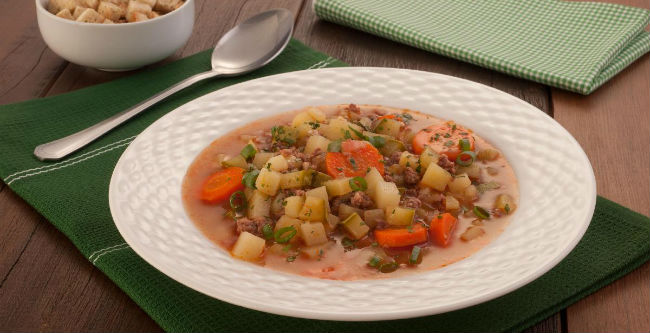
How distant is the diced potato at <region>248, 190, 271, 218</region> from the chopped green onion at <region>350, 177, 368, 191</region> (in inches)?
11.4

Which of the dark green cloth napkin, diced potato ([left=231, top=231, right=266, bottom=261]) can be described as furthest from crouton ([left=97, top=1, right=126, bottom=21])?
diced potato ([left=231, top=231, right=266, bottom=261])

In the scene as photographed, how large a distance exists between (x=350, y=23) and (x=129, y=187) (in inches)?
80.3

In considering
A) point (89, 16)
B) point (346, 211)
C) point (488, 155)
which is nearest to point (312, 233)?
point (346, 211)

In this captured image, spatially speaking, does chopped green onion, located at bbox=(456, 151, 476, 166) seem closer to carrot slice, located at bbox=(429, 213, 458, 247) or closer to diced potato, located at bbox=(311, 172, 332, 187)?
carrot slice, located at bbox=(429, 213, 458, 247)

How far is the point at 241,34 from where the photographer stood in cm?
383

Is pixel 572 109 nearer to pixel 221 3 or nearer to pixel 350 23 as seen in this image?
pixel 350 23

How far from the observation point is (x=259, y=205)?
2.46m

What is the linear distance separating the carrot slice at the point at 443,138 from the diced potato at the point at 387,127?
8cm

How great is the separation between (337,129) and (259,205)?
0.52m

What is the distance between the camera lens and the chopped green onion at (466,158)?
8.90 feet

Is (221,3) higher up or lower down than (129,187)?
lower down

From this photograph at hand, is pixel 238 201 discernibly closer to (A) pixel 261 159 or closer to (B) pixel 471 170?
(A) pixel 261 159

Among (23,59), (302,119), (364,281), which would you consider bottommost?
(23,59)

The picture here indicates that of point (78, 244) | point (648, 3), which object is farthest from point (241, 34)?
point (648, 3)
